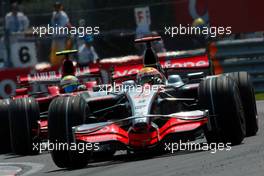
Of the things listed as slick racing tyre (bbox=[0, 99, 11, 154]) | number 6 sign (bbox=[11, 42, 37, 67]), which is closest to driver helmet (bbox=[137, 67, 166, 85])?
slick racing tyre (bbox=[0, 99, 11, 154])

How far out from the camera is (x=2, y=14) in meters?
23.8

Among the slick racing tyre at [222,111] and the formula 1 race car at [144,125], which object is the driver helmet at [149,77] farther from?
the slick racing tyre at [222,111]

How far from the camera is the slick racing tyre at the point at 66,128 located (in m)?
11.0

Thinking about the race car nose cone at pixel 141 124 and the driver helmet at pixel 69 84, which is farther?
the driver helmet at pixel 69 84

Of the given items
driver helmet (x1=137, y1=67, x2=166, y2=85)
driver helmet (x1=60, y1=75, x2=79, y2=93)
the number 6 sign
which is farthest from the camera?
the number 6 sign

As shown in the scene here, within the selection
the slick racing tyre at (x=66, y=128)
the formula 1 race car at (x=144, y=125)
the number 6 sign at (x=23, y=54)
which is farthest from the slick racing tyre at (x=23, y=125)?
the number 6 sign at (x=23, y=54)

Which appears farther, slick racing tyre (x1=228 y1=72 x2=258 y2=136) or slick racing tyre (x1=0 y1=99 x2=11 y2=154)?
slick racing tyre (x1=0 y1=99 x2=11 y2=154)

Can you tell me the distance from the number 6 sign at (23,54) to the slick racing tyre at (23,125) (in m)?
9.62

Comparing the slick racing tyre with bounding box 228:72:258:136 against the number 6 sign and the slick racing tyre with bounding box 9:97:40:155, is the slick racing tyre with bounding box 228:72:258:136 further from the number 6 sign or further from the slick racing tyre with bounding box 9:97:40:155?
the number 6 sign

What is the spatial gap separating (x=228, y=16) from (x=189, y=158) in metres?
11.8

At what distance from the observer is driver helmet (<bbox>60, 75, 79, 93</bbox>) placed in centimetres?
1600

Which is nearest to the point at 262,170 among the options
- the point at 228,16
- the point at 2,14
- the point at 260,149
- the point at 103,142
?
the point at 260,149

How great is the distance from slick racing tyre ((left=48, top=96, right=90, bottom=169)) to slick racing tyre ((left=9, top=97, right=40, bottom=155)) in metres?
2.80

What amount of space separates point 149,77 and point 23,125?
221 centimetres
